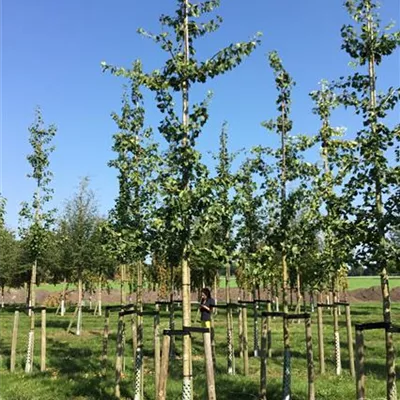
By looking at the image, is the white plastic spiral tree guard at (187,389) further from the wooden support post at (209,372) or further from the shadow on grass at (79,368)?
the shadow on grass at (79,368)

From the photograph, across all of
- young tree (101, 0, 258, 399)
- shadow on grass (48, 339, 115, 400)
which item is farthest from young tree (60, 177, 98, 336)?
young tree (101, 0, 258, 399)

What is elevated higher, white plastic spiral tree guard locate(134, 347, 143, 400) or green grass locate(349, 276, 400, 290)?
green grass locate(349, 276, 400, 290)

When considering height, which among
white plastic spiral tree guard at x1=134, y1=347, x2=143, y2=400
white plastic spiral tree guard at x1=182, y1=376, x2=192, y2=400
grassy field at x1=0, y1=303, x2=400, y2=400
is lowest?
grassy field at x1=0, y1=303, x2=400, y2=400

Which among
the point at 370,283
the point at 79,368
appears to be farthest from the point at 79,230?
the point at 370,283

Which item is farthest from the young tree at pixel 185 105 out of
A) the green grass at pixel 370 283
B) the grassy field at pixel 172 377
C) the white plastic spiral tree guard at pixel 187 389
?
the green grass at pixel 370 283

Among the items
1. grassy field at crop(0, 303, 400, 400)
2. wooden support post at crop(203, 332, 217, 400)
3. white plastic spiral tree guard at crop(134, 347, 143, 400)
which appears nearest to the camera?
wooden support post at crop(203, 332, 217, 400)

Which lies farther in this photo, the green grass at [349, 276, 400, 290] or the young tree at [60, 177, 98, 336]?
the green grass at [349, 276, 400, 290]

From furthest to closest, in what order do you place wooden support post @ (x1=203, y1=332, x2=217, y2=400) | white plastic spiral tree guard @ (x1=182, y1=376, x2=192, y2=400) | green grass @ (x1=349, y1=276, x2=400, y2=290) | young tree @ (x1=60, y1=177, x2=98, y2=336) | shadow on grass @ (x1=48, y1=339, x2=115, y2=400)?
1. green grass @ (x1=349, y1=276, x2=400, y2=290)
2. young tree @ (x1=60, y1=177, x2=98, y2=336)
3. shadow on grass @ (x1=48, y1=339, x2=115, y2=400)
4. white plastic spiral tree guard @ (x1=182, y1=376, x2=192, y2=400)
5. wooden support post @ (x1=203, y1=332, x2=217, y2=400)

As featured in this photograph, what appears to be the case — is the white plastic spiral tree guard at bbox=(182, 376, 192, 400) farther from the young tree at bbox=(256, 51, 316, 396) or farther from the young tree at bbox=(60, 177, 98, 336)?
the young tree at bbox=(60, 177, 98, 336)

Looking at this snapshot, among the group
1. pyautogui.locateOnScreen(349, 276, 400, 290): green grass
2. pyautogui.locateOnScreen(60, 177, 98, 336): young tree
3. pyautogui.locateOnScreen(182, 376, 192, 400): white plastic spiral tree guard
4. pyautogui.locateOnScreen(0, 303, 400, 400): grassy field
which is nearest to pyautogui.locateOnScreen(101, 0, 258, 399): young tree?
pyautogui.locateOnScreen(182, 376, 192, 400): white plastic spiral tree guard

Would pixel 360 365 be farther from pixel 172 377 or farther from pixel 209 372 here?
pixel 172 377

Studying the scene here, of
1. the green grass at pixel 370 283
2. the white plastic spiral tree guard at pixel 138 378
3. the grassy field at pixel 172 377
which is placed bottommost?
the grassy field at pixel 172 377

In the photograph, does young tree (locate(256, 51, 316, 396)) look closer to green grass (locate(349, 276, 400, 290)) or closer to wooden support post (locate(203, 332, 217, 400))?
wooden support post (locate(203, 332, 217, 400))

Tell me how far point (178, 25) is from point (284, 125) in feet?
15.7
